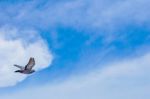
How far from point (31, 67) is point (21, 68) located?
426 centimetres

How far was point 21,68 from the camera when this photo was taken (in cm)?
4569

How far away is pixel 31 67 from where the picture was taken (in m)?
43.3
